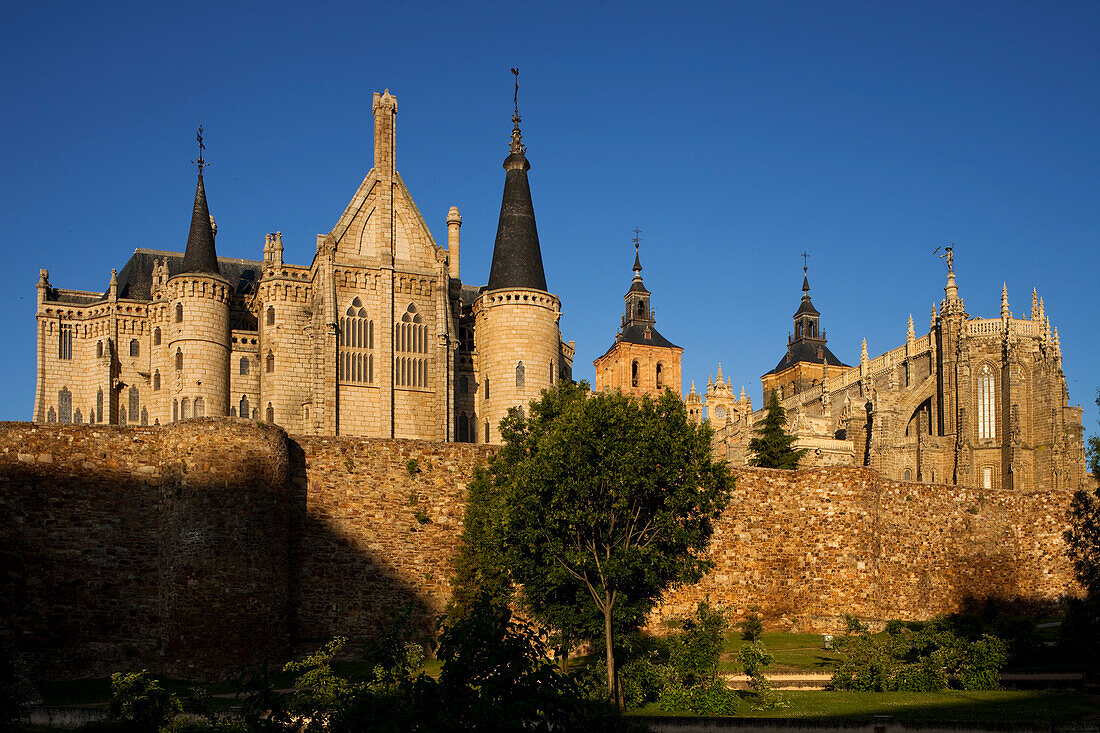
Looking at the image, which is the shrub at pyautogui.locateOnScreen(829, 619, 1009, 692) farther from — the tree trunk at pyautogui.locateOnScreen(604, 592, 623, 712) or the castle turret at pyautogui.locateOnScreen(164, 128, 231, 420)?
the castle turret at pyautogui.locateOnScreen(164, 128, 231, 420)

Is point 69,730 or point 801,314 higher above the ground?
point 801,314

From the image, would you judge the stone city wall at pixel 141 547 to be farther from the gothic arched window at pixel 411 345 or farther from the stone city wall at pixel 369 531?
the gothic arched window at pixel 411 345

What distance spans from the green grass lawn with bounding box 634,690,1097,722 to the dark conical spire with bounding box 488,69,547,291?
41390 millimetres

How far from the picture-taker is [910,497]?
146 feet

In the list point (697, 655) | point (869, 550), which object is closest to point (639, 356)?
point (869, 550)

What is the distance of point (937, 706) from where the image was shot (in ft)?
89.8

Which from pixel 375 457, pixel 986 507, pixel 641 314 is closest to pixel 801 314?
pixel 641 314

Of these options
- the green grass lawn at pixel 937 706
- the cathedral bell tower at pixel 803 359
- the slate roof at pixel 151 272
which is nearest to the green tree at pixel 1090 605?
the green grass lawn at pixel 937 706

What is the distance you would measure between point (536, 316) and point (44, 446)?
121 ft

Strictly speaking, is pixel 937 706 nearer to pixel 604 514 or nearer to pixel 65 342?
pixel 604 514

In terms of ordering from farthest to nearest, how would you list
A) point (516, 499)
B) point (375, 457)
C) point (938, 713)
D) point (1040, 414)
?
point (1040, 414) < point (375, 457) < point (516, 499) < point (938, 713)

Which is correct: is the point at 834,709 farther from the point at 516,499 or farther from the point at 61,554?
the point at 61,554

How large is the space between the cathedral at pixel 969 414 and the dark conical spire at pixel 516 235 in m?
21.8

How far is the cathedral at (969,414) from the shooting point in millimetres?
83000
